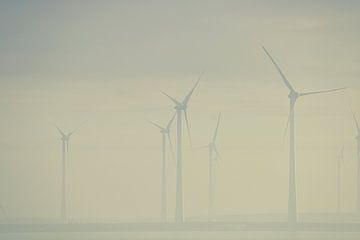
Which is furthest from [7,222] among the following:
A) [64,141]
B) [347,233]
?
[347,233]

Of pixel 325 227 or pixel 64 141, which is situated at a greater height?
pixel 64 141

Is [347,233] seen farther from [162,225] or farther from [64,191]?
[64,191]

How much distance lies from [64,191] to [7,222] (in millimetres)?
10955

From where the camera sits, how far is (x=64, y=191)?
71438 mm

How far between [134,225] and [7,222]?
14715 mm

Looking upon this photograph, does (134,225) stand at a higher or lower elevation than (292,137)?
lower

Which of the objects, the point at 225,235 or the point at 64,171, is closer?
the point at 64,171

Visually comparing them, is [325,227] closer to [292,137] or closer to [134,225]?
[292,137]

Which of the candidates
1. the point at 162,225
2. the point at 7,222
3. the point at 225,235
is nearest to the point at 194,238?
the point at 162,225

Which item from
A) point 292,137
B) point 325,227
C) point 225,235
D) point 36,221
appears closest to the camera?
point 292,137

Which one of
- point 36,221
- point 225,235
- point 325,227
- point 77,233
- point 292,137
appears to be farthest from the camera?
point 36,221

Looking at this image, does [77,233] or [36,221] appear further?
[36,221]

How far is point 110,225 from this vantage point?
7100 centimetres

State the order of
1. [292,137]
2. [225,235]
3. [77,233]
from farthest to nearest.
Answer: [225,235] → [77,233] → [292,137]
